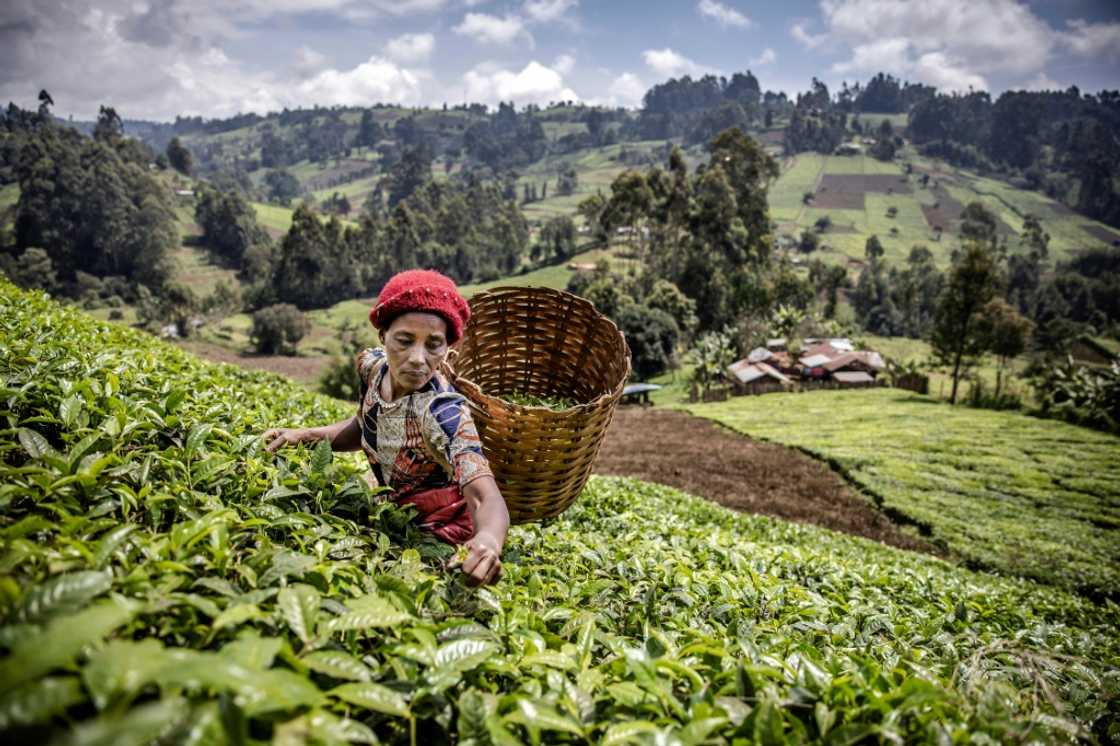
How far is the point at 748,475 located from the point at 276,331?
5692 centimetres

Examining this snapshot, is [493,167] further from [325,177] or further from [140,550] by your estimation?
[140,550]

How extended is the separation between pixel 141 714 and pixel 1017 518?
16534 millimetres

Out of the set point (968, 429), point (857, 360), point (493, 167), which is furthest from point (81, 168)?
point (493, 167)

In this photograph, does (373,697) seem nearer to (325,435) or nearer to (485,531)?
(485,531)

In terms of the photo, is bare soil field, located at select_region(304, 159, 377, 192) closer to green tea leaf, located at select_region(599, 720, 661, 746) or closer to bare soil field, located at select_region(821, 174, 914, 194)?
bare soil field, located at select_region(821, 174, 914, 194)

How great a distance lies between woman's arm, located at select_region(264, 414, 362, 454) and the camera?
2725mm

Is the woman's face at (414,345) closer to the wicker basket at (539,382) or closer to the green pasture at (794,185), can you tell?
the wicker basket at (539,382)

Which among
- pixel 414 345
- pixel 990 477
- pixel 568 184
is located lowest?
pixel 990 477

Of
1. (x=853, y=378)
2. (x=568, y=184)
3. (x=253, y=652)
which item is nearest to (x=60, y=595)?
(x=253, y=652)

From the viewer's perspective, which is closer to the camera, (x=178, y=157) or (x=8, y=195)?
(x=8, y=195)

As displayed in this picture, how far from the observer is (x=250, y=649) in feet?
3.56

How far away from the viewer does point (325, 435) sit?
10.0 ft

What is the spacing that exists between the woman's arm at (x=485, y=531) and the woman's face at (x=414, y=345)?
61 cm

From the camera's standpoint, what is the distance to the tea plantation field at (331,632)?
958mm
